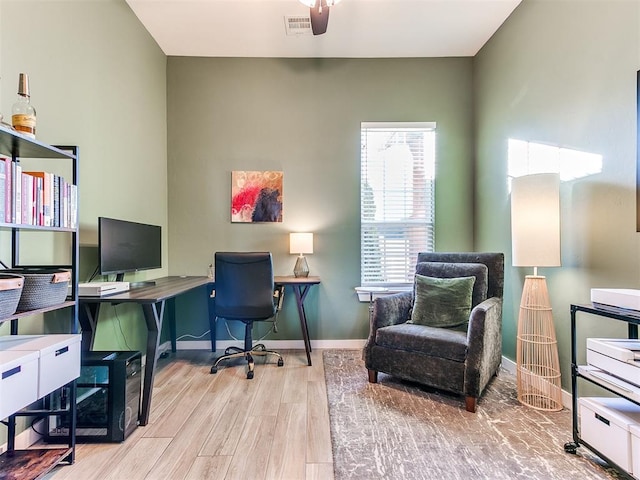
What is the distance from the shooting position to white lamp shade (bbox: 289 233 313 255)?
3.35 m

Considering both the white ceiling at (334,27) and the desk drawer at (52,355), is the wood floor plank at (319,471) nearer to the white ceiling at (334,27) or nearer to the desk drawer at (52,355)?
the desk drawer at (52,355)

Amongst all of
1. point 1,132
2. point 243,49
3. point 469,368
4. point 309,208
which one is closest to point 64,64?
point 1,132

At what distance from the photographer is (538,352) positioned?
2318mm

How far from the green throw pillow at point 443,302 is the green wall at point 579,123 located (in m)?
0.54

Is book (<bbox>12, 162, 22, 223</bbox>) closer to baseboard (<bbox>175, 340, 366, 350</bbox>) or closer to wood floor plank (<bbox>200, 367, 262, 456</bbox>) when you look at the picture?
wood floor plank (<bbox>200, 367, 262, 456</bbox>)

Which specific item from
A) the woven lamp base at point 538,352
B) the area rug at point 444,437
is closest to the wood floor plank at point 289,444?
the area rug at point 444,437

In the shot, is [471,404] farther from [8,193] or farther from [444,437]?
[8,193]

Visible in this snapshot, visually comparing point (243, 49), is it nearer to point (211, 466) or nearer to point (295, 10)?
point (295, 10)

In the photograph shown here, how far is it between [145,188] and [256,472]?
2.56m

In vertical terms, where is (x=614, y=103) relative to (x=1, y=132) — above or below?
above

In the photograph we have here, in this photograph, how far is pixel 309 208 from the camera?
3.58 metres

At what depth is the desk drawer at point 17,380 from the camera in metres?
1.23

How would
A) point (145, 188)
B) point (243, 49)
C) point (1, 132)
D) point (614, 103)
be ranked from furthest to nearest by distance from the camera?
point (243, 49) → point (145, 188) → point (614, 103) → point (1, 132)

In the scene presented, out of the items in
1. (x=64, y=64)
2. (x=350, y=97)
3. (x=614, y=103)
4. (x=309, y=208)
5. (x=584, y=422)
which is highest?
(x=350, y=97)
